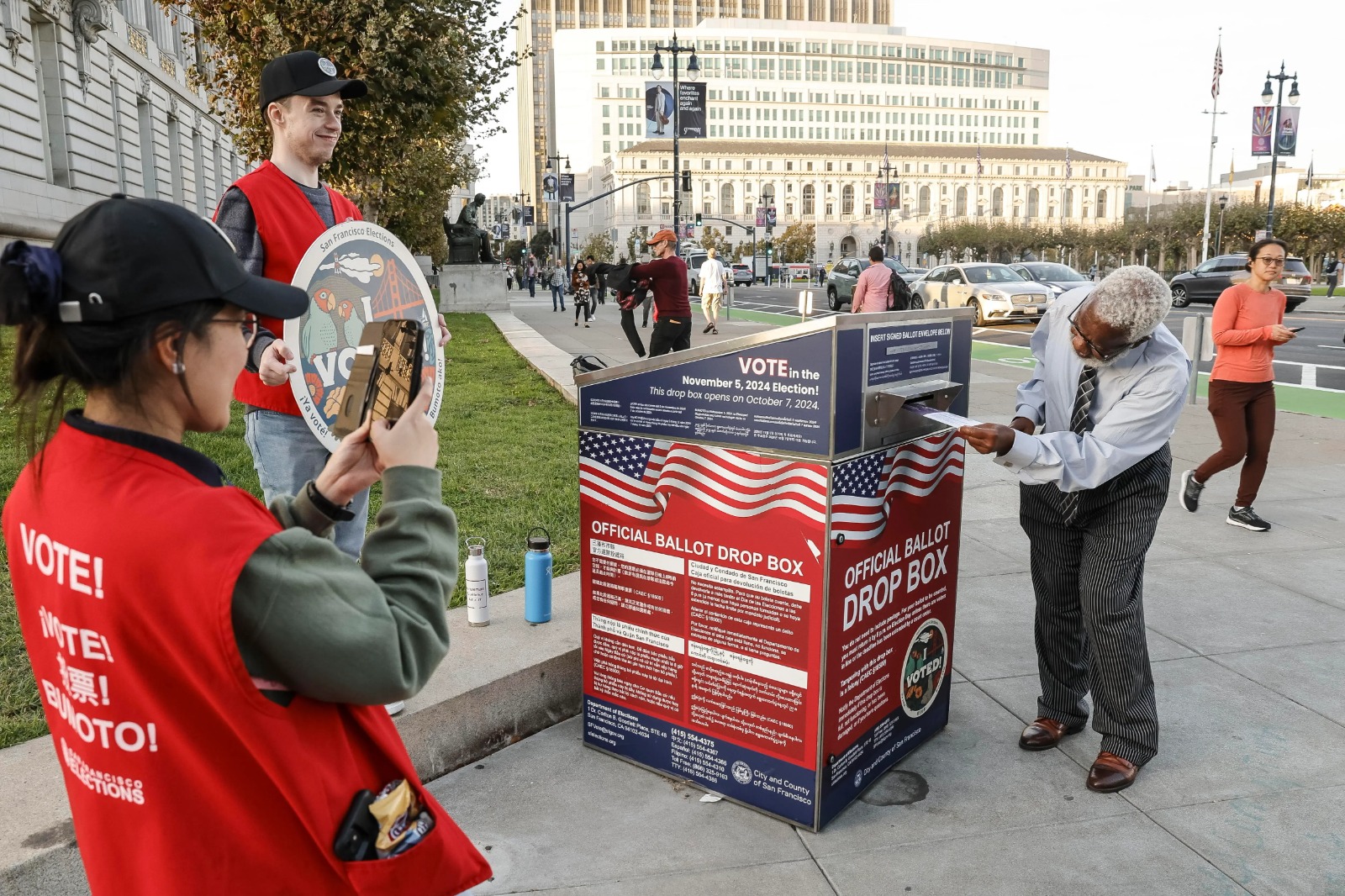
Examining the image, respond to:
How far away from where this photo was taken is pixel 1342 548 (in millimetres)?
6113

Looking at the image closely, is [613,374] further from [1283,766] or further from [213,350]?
[1283,766]

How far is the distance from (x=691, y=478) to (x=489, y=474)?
4.64 metres

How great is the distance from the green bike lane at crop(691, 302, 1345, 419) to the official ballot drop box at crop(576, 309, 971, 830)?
6002 mm

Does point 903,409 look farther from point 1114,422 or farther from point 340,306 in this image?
point 340,306

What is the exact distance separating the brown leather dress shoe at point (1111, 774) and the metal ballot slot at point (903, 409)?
1.24 m

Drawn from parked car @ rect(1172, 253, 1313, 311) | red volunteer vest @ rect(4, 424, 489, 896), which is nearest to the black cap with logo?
red volunteer vest @ rect(4, 424, 489, 896)

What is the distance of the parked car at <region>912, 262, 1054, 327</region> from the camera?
24484 mm

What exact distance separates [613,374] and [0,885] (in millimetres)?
2154

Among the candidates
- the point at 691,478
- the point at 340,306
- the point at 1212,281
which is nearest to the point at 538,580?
the point at 691,478

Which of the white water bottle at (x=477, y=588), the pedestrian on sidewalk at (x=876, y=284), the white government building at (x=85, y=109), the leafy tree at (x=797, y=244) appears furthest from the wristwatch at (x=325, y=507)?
the leafy tree at (x=797, y=244)

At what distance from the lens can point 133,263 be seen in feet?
3.99

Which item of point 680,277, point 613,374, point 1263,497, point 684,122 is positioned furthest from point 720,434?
point 684,122

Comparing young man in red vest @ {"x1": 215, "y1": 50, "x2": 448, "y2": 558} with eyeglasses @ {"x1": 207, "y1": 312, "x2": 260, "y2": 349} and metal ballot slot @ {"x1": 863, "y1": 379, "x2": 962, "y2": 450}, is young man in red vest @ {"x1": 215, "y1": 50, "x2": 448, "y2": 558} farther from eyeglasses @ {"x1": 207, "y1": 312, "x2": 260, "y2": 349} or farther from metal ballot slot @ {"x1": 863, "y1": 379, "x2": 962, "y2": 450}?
eyeglasses @ {"x1": 207, "y1": 312, "x2": 260, "y2": 349}

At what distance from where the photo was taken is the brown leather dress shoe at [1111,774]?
3.38 meters
